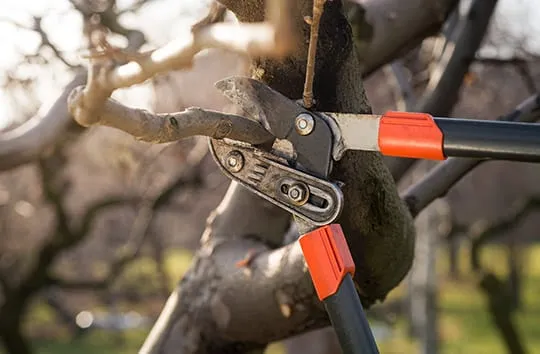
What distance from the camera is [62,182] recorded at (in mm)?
10305

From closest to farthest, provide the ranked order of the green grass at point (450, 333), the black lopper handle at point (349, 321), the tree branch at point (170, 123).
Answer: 1. the tree branch at point (170, 123)
2. the black lopper handle at point (349, 321)
3. the green grass at point (450, 333)

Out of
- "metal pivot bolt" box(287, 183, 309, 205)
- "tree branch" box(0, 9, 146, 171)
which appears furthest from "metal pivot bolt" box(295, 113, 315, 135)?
"tree branch" box(0, 9, 146, 171)

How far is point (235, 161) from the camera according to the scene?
179cm

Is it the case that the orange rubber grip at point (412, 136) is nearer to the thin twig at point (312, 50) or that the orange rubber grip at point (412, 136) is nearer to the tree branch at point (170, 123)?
the thin twig at point (312, 50)

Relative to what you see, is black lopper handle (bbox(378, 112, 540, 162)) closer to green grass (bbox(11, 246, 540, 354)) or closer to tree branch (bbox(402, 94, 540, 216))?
tree branch (bbox(402, 94, 540, 216))

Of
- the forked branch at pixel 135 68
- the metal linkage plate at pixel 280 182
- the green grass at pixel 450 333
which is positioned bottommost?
the green grass at pixel 450 333

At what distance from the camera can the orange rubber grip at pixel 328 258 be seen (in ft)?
5.56

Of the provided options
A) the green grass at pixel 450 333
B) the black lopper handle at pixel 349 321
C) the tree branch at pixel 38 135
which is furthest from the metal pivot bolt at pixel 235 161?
the green grass at pixel 450 333

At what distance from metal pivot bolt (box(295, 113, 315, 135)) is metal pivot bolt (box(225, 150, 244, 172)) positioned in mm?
143

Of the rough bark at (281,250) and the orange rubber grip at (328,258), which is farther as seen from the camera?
the rough bark at (281,250)

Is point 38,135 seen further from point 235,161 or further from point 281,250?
point 235,161

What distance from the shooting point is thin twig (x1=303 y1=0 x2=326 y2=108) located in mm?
1470

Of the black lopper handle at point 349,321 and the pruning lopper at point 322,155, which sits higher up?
the pruning lopper at point 322,155

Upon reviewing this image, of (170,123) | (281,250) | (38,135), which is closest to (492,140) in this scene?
(170,123)
